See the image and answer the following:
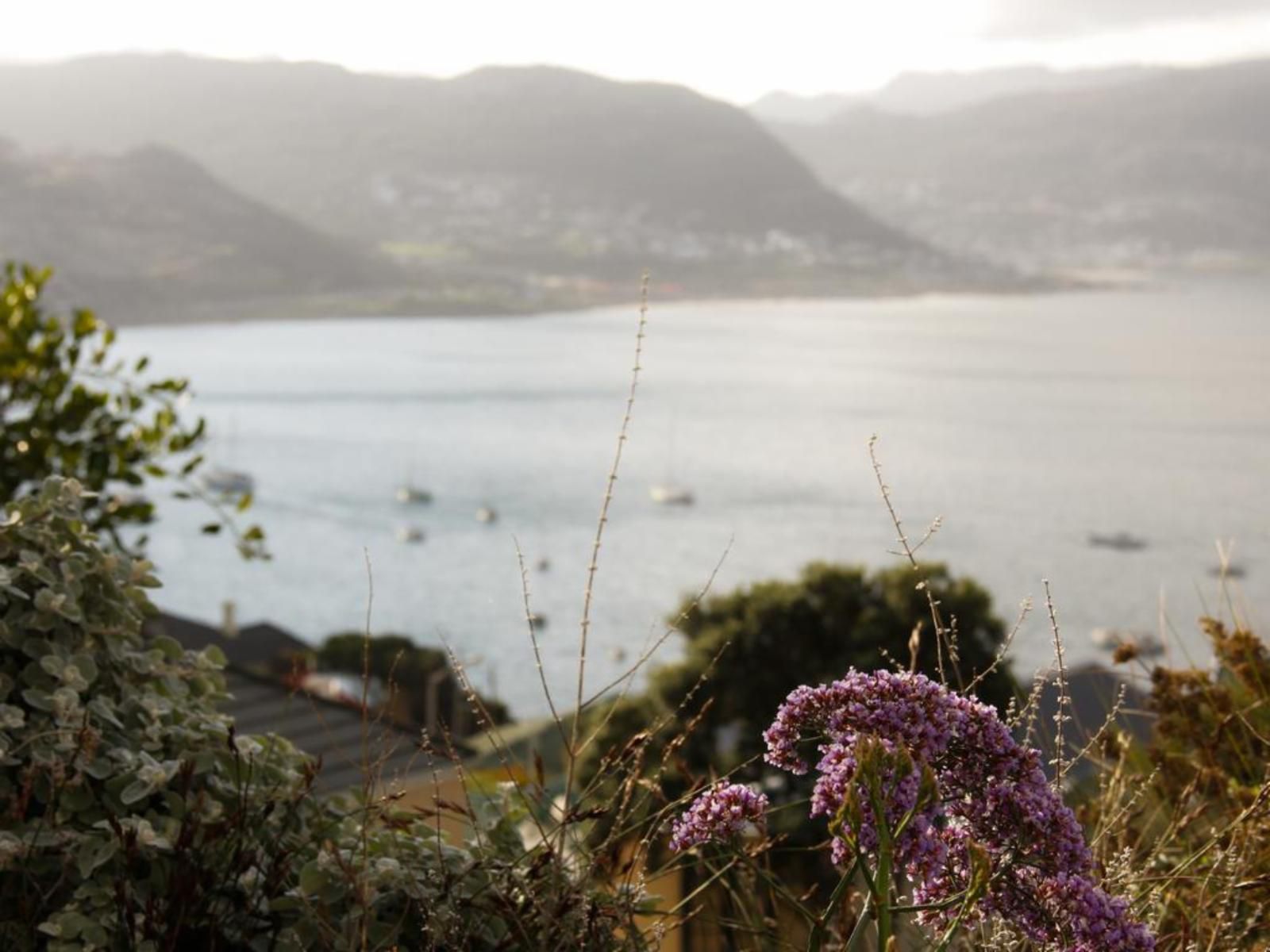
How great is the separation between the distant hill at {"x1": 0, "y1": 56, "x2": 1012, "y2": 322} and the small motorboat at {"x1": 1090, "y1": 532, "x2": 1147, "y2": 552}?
132 feet

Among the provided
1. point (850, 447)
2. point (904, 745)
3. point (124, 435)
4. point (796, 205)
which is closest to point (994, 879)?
point (904, 745)

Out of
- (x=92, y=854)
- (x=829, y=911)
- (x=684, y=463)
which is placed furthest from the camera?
(x=684, y=463)

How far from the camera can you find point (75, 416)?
3.99m

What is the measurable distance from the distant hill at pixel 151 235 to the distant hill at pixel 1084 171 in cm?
4411

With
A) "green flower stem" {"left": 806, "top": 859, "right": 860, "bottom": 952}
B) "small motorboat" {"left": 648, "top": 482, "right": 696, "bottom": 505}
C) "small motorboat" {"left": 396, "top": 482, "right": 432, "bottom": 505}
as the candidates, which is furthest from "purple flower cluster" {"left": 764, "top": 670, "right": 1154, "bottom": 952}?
"small motorboat" {"left": 396, "top": 482, "right": 432, "bottom": 505}

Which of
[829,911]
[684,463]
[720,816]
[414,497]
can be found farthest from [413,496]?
[829,911]

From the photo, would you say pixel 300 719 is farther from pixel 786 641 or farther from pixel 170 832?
pixel 786 641

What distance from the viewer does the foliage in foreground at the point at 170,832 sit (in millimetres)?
1329

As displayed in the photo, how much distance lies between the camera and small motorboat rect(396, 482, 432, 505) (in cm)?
5812

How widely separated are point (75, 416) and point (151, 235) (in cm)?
6986

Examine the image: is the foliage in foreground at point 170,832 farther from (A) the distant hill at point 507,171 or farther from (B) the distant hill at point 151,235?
(A) the distant hill at point 507,171

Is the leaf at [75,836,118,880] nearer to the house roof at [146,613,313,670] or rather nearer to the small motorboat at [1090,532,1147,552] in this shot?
the house roof at [146,613,313,670]

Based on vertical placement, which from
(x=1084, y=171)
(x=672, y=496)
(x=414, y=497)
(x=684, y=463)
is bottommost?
(x=414, y=497)

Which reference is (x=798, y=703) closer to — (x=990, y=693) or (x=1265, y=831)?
(x=1265, y=831)
